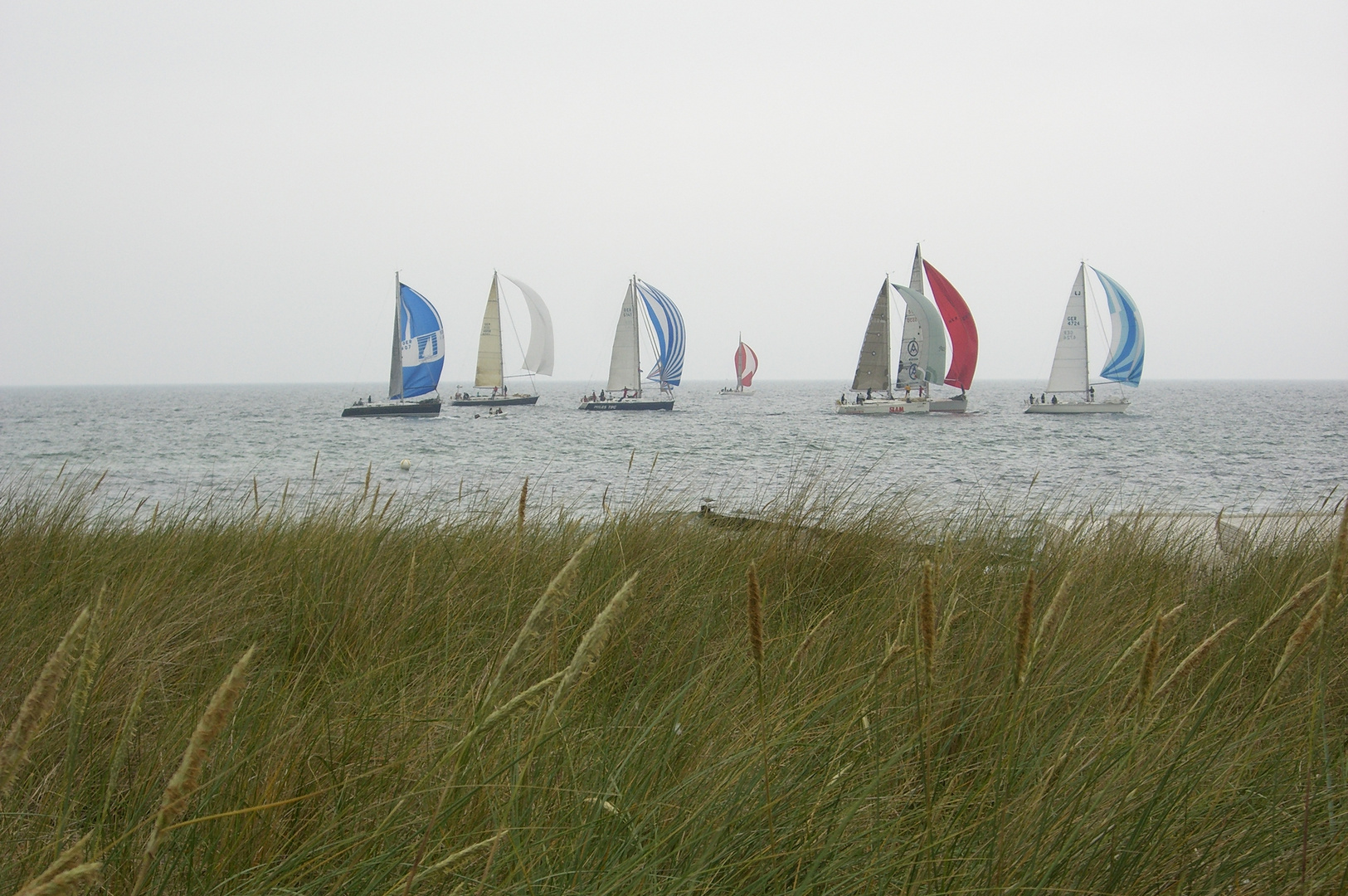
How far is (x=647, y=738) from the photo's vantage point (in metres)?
1.58

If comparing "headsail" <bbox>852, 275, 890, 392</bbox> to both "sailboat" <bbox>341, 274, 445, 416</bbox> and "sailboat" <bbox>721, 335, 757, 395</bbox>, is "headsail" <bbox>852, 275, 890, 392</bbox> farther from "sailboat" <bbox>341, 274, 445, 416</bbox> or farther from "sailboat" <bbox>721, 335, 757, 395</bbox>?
"sailboat" <bbox>721, 335, 757, 395</bbox>

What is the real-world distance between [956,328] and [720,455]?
24.2 metres

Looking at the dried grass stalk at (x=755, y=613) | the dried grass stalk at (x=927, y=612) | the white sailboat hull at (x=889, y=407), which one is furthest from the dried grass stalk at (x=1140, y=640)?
the white sailboat hull at (x=889, y=407)

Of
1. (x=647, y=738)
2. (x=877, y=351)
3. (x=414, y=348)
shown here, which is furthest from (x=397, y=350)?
Result: (x=647, y=738)

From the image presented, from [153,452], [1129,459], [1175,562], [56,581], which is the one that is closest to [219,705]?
[56,581]

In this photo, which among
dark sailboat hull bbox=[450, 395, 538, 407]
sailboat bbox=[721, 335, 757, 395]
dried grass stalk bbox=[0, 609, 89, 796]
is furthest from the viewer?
sailboat bbox=[721, 335, 757, 395]

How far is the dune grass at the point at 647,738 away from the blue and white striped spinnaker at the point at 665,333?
5029 cm

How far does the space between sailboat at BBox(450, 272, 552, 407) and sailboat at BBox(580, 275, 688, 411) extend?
490 centimetres

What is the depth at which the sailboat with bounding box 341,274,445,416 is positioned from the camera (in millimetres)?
45156

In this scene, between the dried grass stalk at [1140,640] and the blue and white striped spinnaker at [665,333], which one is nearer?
the dried grass stalk at [1140,640]

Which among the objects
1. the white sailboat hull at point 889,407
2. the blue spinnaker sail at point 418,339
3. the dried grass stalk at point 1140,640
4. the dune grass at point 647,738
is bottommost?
the white sailboat hull at point 889,407

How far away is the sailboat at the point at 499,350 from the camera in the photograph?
53.8m

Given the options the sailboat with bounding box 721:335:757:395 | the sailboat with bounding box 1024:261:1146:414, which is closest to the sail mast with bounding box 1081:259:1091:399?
the sailboat with bounding box 1024:261:1146:414

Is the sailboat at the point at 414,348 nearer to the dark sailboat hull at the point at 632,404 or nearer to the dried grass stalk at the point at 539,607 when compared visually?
the dark sailboat hull at the point at 632,404
